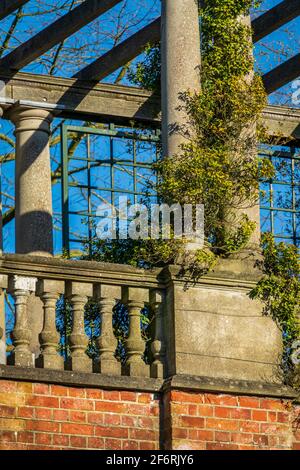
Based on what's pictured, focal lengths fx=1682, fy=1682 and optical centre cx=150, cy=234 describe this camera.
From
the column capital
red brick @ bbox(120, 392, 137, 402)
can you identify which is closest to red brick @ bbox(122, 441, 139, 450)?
red brick @ bbox(120, 392, 137, 402)

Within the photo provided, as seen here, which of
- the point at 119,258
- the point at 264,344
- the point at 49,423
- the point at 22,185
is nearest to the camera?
the point at 49,423

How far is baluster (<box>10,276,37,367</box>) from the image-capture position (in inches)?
545

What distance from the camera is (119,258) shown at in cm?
1588

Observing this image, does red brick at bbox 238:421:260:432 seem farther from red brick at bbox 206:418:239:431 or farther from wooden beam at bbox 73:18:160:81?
wooden beam at bbox 73:18:160:81

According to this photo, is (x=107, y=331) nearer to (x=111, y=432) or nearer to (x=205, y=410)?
(x=111, y=432)

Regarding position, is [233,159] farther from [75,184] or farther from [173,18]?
[75,184]

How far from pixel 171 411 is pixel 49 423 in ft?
3.42

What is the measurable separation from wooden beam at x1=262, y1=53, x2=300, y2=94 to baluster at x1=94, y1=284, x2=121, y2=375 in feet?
16.6

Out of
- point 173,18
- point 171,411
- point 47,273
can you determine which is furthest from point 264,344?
point 173,18

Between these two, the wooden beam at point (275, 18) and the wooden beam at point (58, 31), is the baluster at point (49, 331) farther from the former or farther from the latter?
the wooden beam at point (275, 18)

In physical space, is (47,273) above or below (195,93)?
below

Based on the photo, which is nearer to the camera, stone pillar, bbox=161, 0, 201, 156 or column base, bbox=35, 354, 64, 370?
column base, bbox=35, 354, 64, 370

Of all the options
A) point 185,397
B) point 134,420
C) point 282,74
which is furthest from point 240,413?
point 282,74

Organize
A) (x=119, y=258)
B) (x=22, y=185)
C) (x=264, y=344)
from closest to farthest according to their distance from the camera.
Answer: (x=264, y=344) → (x=119, y=258) → (x=22, y=185)
